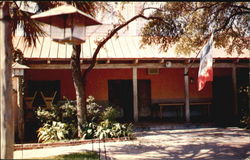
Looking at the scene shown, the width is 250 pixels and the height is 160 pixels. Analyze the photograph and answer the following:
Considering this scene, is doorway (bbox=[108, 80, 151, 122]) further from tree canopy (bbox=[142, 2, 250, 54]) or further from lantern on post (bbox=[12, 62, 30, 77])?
lantern on post (bbox=[12, 62, 30, 77])

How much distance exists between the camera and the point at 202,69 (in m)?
6.11

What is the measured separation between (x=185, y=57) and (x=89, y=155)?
6.46 m

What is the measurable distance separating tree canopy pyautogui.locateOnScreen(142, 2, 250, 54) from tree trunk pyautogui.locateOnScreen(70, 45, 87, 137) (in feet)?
8.59

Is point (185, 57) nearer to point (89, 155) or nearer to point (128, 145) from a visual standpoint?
point (128, 145)

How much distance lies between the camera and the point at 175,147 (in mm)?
8070

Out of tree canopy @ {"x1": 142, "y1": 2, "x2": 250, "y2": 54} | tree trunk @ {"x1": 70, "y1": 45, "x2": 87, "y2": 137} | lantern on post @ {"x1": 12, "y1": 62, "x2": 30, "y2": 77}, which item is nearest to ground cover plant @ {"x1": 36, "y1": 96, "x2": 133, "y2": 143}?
tree trunk @ {"x1": 70, "y1": 45, "x2": 87, "y2": 137}

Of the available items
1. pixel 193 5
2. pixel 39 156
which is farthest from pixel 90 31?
pixel 39 156

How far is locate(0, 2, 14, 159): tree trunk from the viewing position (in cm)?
428

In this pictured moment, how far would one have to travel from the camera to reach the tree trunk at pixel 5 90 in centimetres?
428

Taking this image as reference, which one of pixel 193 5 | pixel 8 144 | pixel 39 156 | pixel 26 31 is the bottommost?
pixel 39 156

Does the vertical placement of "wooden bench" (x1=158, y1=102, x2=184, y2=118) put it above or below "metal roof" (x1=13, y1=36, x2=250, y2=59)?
below

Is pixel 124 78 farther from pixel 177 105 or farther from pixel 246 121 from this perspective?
pixel 246 121

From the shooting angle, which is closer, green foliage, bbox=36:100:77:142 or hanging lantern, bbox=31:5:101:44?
hanging lantern, bbox=31:5:101:44

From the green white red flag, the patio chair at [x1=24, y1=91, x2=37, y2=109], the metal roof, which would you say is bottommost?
the patio chair at [x1=24, y1=91, x2=37, y2=109]
